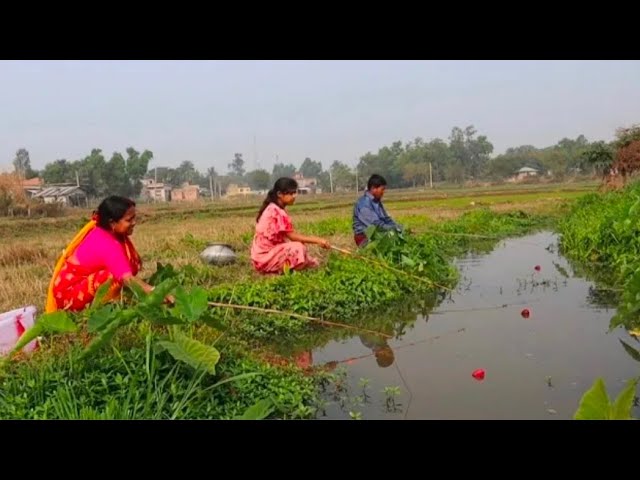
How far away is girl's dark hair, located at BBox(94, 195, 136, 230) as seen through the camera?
15.8 ft

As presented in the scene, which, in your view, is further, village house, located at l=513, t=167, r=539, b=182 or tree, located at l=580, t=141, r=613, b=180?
village house, located at l=513, t=167, r=539, b=182

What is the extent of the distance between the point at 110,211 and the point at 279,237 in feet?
8.54

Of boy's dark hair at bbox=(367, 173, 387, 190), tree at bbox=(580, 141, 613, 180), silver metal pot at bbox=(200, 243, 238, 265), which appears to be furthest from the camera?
tree at bbox=(580, 141, 613, 180)

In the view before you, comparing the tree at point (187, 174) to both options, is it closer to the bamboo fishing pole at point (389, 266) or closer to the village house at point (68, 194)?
the village house at point (68, 194)

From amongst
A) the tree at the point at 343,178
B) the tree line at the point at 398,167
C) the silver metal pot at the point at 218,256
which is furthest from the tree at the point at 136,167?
the silver metal pot at the point at 218,256

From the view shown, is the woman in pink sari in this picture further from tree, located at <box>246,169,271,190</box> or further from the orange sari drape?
tree, located at <box>246,169,271,190</box>

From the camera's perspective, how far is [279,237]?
7.09m

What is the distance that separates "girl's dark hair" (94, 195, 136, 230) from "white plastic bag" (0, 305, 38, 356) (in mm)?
899

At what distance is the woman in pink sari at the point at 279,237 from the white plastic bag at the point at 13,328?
3.16 meters

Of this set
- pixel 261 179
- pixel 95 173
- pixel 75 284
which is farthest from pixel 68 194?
pixel 261 179

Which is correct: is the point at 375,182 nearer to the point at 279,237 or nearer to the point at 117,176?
the point at 279,237

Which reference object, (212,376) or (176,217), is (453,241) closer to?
(212,376)

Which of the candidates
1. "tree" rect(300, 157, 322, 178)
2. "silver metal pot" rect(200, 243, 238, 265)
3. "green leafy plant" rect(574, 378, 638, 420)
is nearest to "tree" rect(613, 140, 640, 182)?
"silver metal pot" rect(200, 243, 238, 265)
